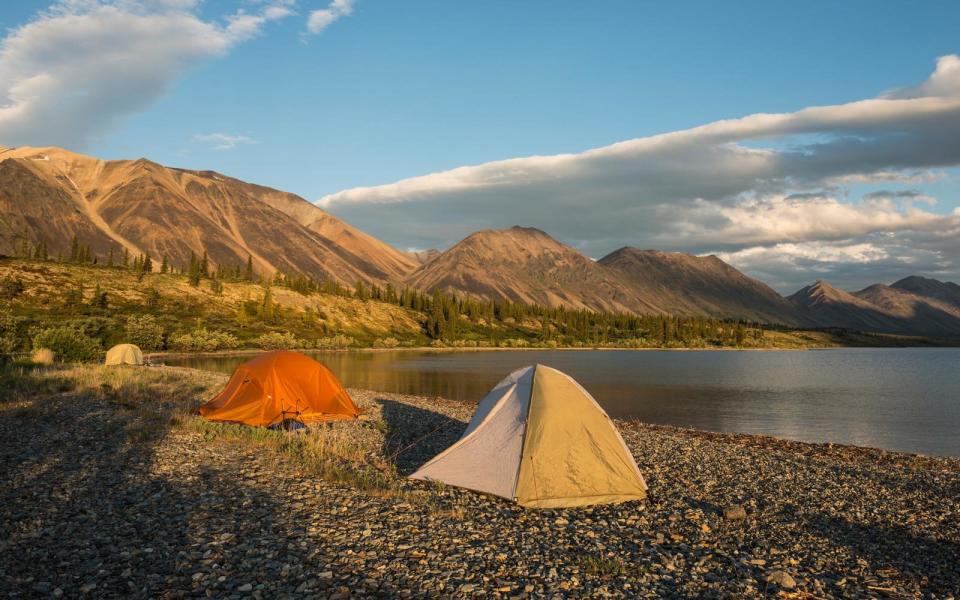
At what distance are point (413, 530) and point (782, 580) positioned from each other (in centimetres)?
715

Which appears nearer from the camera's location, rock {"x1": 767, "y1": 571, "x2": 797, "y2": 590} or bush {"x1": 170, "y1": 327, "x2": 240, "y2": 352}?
rock {"x1": 767, "y1": 571, "x2": 797, "y2": 590}

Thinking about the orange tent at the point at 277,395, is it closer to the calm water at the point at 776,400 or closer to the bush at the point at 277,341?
the calm water at the point at 776,400

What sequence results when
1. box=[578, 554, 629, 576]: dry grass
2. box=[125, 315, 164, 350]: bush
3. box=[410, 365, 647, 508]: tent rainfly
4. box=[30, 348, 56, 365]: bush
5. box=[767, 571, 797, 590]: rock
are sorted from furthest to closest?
box=[125, 315, 164, 350]: bush, box=[30, 348, 56, 365]: bush, box=[410, 365, 647, 508]: tent rainfly, box=[578, 554, 629, 576]: dry grass, box=[767, 571, 797, 590]: rock

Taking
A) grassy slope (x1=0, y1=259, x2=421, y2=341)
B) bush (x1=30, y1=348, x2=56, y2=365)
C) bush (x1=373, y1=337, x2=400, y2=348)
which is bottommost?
bush (x1=373, y1=337, x2=400, y2=348)

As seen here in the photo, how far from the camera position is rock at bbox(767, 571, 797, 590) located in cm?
1057

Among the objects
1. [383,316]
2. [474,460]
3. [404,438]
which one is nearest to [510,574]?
[474,460]

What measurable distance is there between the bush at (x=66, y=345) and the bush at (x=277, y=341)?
225ft

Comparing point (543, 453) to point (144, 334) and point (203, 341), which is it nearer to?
point (144, 334)

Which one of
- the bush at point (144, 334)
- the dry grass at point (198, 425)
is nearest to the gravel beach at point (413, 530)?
the dry grass at point (198, 425)

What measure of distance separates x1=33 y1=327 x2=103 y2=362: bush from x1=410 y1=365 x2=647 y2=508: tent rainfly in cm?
4673

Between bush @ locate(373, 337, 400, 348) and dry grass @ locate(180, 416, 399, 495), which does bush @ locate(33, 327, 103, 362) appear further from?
bush @ locate(373, 337, 400, 348)

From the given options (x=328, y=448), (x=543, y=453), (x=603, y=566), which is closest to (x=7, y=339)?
(x=328, y=448)

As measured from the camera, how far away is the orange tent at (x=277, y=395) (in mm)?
26234

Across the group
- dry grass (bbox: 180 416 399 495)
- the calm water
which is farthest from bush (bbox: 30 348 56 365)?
dry grass (bbox: 180 416 399 495)
